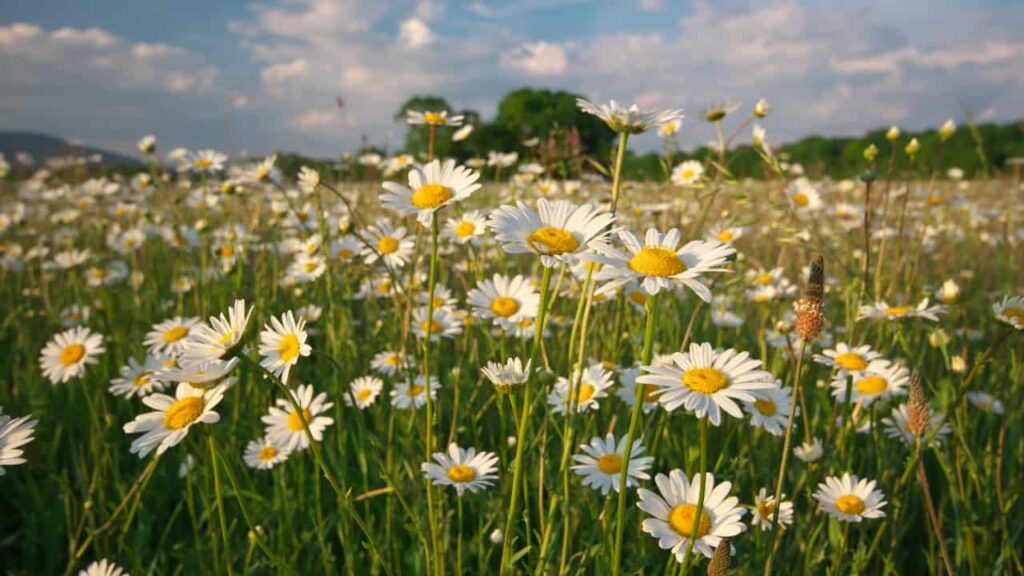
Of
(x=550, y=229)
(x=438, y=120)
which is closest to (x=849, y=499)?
(x=550, y=229)

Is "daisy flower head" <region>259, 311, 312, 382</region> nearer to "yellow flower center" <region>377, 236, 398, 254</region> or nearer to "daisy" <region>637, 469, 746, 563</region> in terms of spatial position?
"daisy" <region>637, 469, 746, 563</region>

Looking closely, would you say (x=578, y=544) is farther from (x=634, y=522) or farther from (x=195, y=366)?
(x=195, y=366)

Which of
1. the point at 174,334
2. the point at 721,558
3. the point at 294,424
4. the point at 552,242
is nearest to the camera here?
the point at 721,558

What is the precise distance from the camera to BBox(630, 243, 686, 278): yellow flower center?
40.6 inches

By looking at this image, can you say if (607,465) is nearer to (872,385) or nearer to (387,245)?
(872,385)

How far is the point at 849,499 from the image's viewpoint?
1523 millimetres

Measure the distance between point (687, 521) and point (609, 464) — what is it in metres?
0.33

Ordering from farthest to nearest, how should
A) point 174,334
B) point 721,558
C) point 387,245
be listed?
point 387,245, point 174,334, point 721,558

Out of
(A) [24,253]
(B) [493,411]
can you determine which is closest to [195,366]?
(B) [493,411]

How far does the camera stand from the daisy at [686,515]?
107 centimetres

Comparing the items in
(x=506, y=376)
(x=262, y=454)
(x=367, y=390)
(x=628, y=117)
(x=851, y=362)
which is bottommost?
(x=262, y=454)

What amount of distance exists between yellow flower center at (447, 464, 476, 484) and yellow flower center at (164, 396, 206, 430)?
1.82 feet

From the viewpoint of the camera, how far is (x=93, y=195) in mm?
4352

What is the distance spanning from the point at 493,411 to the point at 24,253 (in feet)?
15.8
